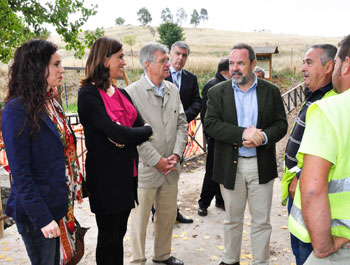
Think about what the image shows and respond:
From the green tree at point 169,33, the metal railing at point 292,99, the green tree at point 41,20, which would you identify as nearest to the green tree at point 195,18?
the green tree at point 169,33

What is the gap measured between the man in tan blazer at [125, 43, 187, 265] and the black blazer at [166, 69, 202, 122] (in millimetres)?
1245

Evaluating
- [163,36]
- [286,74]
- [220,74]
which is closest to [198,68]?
[286,74]

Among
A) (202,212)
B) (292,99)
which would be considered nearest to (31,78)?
(202,212)

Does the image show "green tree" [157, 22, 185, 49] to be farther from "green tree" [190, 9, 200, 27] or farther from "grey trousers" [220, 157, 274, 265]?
"green tree" [190, 9, 200, 27]

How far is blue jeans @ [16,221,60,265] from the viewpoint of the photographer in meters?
2.22

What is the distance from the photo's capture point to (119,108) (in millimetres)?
2865

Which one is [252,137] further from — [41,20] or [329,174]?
[41,20]

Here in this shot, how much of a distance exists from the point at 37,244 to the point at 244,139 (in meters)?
2.06

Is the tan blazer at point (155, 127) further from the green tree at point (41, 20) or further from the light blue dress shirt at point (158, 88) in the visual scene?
the green tree at point (41, 20)

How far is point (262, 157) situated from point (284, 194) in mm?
610

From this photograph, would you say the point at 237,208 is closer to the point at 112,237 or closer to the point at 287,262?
the point at 287,262

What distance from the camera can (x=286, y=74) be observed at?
2645cm

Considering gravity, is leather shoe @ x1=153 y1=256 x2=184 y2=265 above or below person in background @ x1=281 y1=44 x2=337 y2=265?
below

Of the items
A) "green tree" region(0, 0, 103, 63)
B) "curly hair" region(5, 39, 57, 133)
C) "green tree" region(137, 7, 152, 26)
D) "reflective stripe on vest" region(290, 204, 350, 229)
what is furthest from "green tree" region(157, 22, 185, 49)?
"green tree" region(137, 7, 152, 26)
